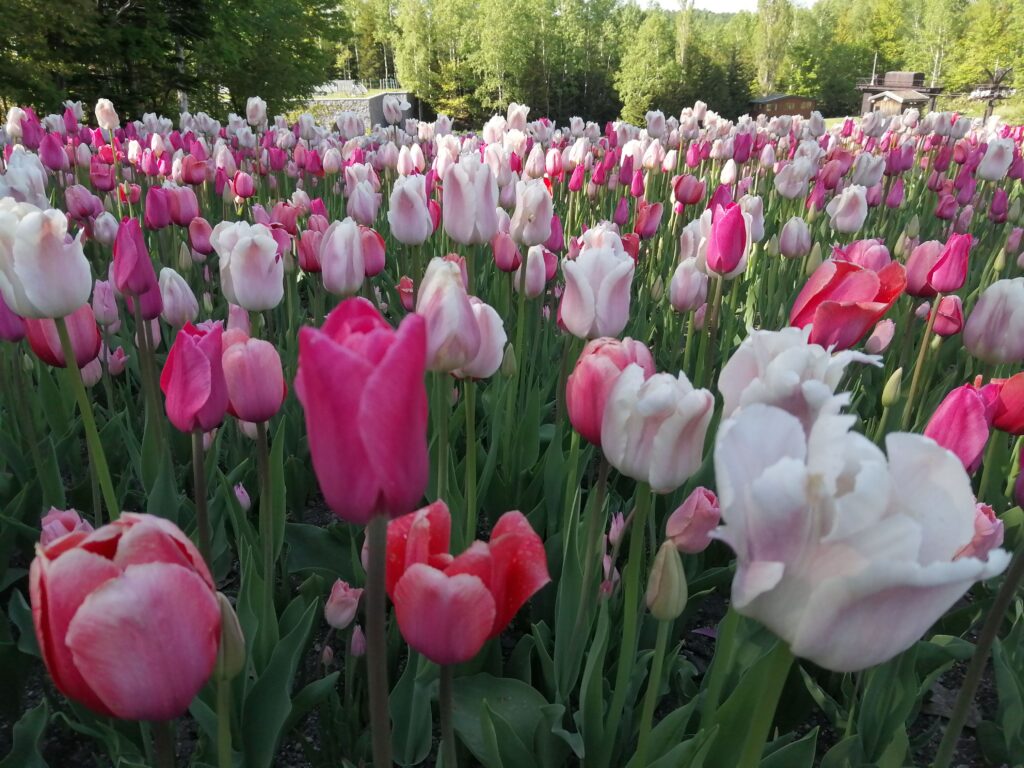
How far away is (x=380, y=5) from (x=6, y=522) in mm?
59610

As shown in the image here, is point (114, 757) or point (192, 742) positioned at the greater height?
point (114, 757)

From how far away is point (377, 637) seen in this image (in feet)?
2.11

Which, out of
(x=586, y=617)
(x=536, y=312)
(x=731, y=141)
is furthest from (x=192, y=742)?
(x=731, y=141)

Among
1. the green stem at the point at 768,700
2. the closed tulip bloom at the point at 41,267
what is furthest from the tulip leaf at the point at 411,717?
the closed tulip bloom at the point at 41,267

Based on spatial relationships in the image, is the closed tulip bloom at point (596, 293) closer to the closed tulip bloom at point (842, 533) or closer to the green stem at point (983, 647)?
the green stem at point (983, 647)

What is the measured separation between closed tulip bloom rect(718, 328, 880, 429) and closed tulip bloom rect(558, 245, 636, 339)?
2.04 ft

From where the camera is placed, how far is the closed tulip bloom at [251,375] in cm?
116

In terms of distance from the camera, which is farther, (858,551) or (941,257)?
(941,257)

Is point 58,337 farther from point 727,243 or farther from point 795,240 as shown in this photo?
point 795,240

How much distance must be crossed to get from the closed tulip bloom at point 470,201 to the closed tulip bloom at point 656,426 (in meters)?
1.20

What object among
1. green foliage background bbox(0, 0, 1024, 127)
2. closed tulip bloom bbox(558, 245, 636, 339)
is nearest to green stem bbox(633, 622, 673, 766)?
closed tulip bloom bbox(558, 245, 636, 339)

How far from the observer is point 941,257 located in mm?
2135

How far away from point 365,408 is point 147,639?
26cm

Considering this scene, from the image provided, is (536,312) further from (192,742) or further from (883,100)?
(883,100)
